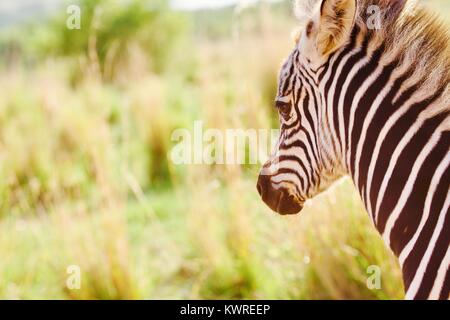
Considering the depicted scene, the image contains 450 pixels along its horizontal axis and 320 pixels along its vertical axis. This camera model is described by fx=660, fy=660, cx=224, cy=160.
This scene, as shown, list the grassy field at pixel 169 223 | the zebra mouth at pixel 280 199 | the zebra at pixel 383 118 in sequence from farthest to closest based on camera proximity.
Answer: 1. the grassy field at pixel 169 223
2. the zebra mouth at pixel 280 199
3. the zebra at pixel 383 118

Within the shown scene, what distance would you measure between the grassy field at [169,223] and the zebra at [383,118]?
21cm

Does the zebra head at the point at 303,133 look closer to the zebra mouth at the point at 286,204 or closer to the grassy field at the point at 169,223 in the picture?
the zebra mouth at the point at 286,204

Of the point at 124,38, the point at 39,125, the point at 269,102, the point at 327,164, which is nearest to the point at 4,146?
the point at 39,125

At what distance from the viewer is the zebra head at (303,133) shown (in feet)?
5.11

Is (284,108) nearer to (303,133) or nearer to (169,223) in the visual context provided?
(303,133)

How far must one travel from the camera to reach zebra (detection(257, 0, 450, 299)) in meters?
1.44

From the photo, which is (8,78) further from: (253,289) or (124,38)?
(253,289)

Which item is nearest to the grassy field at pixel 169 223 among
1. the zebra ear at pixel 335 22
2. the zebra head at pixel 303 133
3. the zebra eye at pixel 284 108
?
the zebra head at pixel 303 133

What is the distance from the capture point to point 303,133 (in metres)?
1.62

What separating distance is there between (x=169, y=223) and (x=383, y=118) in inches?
114

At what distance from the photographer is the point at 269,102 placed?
202 inches

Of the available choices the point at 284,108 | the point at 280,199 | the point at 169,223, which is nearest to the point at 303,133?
the point at 284,108

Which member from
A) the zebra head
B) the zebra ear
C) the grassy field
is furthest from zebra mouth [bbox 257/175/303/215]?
the zebra ear

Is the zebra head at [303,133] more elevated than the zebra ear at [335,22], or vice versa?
the zebra ear at [335,22]
